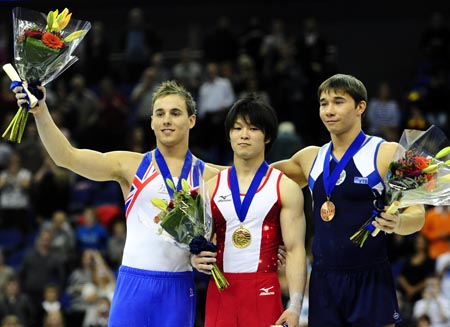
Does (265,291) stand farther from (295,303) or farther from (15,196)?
(15,196)

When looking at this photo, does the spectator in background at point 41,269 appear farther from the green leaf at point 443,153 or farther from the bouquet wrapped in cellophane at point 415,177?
the green leaf at point 443,153

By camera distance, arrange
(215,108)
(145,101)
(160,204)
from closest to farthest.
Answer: (160,204) < (215,108) < (145,101)

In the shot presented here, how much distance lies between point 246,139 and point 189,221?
752 mm

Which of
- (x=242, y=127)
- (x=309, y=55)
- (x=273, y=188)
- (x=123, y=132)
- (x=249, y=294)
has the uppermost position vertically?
(x=309, y=55)

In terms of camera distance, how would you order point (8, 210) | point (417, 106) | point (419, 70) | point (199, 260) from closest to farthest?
point (199, 260), point (8, 210), point (417, 106), point (419, 70)

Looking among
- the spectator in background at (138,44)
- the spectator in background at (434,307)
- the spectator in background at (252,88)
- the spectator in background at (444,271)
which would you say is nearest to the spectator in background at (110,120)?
the spectator in background at (138,44)

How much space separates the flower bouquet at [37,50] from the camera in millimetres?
6773

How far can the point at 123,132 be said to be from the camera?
17391 millimetres

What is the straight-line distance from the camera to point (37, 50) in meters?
6.85

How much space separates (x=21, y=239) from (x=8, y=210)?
529mm

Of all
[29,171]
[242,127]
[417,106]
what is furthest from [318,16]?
[242,127]

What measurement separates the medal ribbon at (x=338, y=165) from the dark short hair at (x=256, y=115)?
457 millimetres

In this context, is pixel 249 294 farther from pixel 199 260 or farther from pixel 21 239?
pixel 21 239

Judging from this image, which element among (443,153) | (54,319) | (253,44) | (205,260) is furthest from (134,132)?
(443,153)
